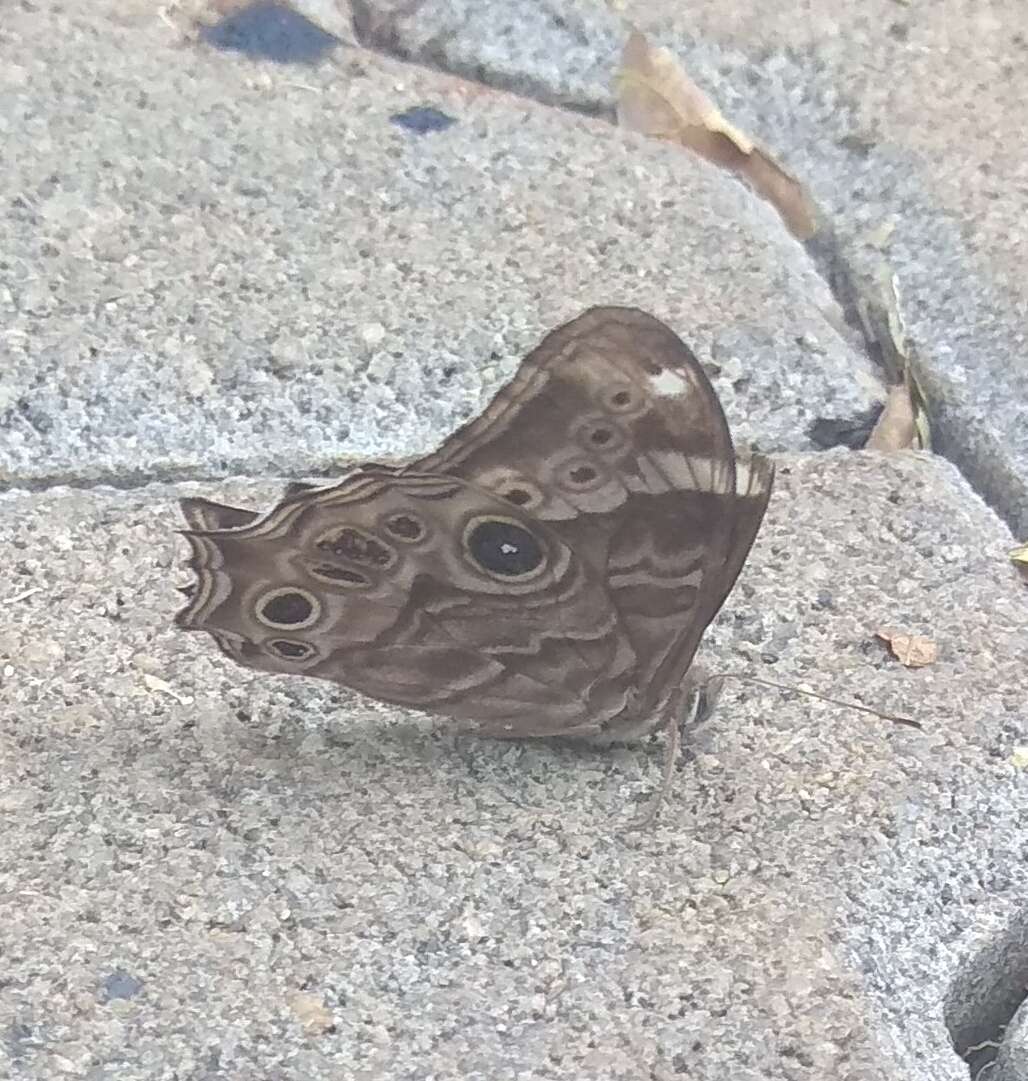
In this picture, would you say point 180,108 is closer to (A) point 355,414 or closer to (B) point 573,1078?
(A) point 355,414

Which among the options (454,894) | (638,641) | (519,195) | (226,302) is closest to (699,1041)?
(454,894)

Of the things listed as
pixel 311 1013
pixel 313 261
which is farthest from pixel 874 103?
pixel 311 1013

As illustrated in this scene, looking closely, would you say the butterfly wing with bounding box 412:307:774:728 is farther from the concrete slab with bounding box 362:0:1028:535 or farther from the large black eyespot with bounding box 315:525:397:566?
the concrete slab with bounding box 362:0:1028:535

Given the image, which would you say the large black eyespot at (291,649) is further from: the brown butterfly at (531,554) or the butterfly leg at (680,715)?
the butterfly leg at (680,715)

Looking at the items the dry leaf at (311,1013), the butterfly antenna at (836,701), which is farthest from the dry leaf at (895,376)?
the dry leaf at (311,1013)

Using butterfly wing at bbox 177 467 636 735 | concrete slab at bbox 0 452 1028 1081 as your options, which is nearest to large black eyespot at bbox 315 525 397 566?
butterfly wing at bbox 177 467 636 735
